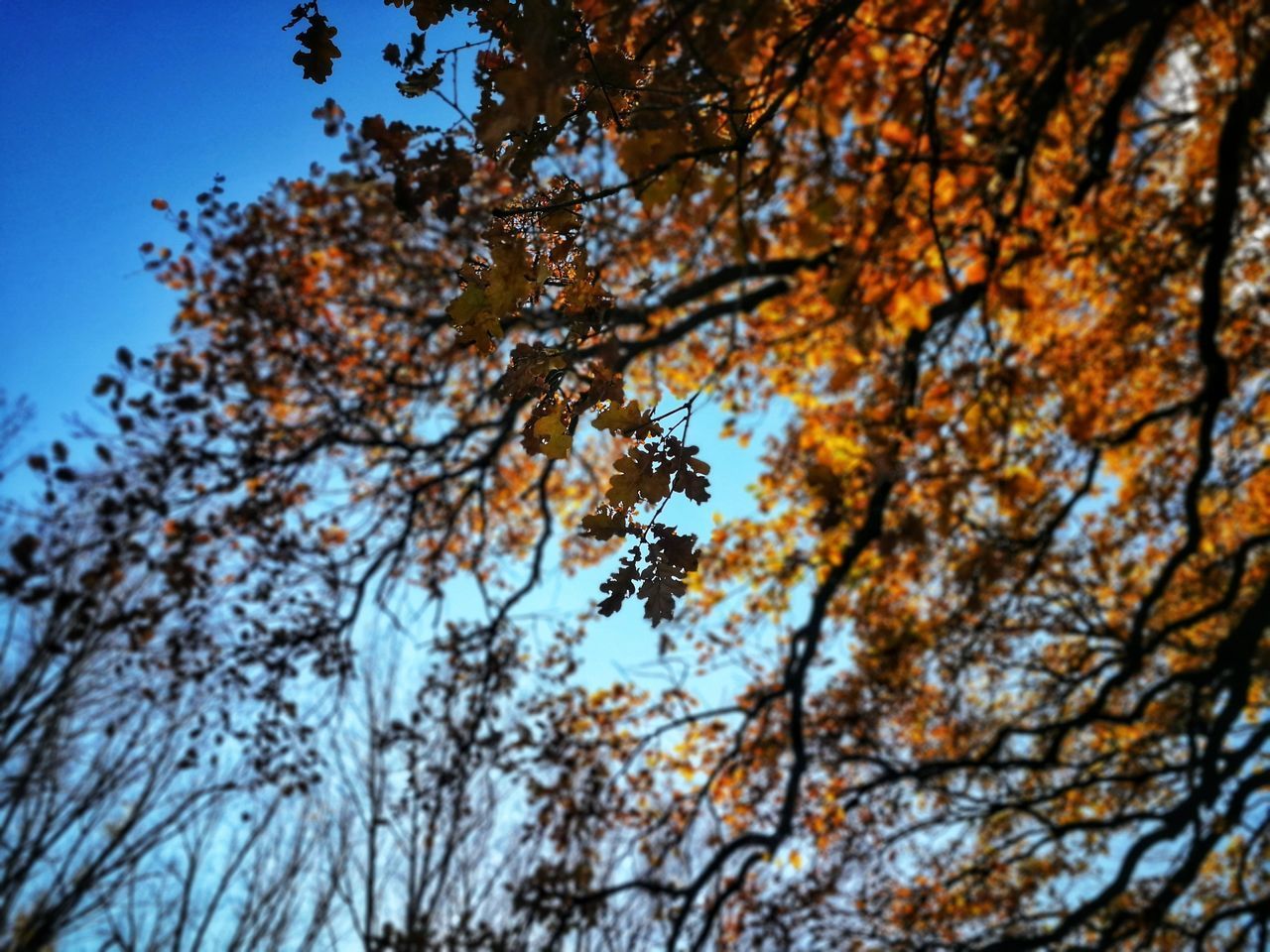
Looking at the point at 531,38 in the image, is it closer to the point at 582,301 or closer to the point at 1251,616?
the point at 582,301

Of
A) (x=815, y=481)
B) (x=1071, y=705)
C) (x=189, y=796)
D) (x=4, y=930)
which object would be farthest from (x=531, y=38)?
(x=4, y=930)

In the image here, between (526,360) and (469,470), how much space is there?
15.7 ft

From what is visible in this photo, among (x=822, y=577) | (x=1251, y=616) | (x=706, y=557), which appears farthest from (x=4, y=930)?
(x=1251, y=616)

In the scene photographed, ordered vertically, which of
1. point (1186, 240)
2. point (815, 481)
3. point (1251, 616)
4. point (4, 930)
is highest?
point (1186, 240)

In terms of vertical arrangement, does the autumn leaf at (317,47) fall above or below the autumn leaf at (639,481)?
above

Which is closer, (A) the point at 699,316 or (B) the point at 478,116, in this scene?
(B) the point at 478,116

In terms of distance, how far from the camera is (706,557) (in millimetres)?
7445

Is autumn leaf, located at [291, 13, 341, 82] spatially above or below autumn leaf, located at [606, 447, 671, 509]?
above

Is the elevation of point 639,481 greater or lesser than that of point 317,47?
lesser

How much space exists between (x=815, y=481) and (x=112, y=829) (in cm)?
979

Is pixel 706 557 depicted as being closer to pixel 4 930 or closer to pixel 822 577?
pixel 822 577

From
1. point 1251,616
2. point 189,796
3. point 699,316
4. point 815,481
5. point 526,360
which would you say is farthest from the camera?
point 189,796

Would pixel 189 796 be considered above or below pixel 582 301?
above

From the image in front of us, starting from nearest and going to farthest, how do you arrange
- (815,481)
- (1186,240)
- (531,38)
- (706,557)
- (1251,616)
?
1. (531,38)
2. (815,481)
3. (1251,616)
4. (1186,240)
5. (706,557)
